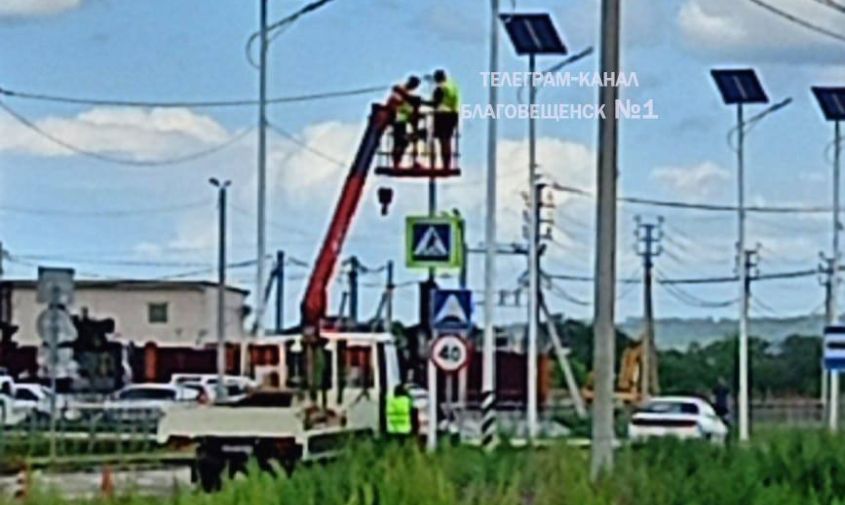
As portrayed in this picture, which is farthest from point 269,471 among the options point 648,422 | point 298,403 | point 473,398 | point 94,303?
point 94,303

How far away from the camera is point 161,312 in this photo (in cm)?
10381

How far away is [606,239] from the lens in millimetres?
18766

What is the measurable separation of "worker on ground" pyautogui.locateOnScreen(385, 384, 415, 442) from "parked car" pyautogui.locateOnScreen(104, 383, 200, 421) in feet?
59.7

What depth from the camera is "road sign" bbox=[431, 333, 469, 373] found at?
82.9 feet

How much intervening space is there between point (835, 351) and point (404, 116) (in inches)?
342

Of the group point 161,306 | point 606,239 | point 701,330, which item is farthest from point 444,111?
point 161,306

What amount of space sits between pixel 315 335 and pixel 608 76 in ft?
45.6

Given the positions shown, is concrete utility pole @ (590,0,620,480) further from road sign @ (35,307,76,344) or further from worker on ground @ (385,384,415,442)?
worker on ground @ (385,384,415,442)

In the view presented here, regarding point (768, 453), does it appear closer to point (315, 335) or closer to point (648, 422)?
point (315, 335)

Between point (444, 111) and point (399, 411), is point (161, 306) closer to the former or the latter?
point (444, 111)

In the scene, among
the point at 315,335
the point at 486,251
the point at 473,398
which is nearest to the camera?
the point at 315,335

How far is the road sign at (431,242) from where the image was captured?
82.9ft

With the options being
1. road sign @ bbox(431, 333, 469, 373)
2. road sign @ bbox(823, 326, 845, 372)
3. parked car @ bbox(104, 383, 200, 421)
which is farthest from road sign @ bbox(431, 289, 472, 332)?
parked car @ bbox(104, 383, 200, 421)

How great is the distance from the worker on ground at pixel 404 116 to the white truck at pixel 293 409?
6.36 meters
